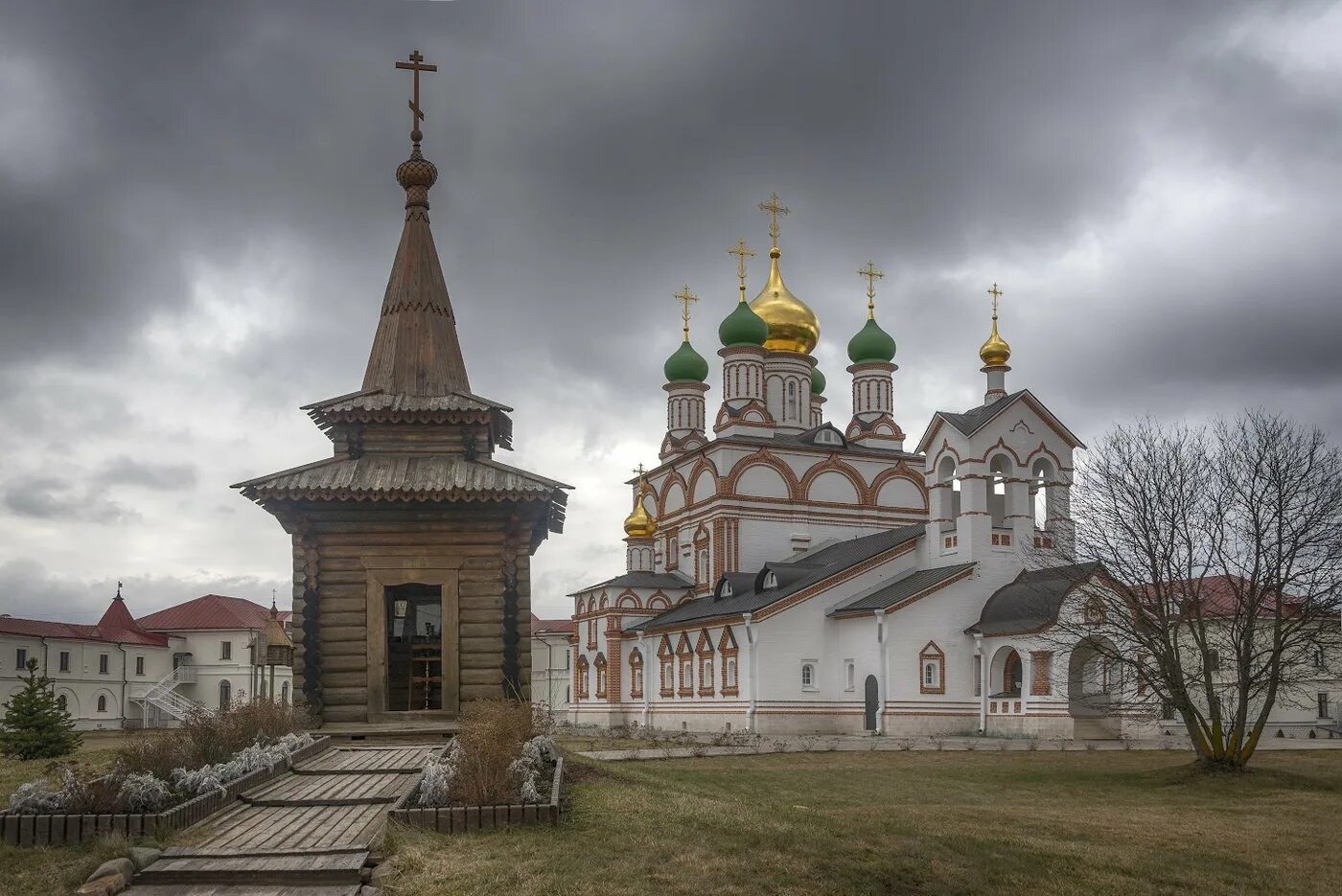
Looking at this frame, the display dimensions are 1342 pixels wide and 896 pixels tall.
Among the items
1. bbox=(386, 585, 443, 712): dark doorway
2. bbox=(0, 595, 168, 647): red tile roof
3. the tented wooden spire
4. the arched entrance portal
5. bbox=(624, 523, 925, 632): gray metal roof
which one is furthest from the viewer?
bbox=(0, 595, 168, 647): red tile roof

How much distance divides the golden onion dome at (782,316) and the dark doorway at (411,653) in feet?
111

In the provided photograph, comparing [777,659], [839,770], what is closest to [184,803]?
[839,770]

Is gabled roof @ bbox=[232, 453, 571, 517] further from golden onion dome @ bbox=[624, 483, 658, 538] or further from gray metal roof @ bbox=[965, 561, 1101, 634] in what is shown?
golden onion dome @ bbox=[624, 483, 658, 538]

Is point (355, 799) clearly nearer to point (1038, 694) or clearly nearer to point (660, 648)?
point (1038, 694)

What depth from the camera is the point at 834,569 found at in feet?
129

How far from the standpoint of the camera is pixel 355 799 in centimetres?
1094

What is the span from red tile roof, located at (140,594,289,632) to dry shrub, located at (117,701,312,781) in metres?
43.9

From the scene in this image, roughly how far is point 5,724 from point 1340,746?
28232mm

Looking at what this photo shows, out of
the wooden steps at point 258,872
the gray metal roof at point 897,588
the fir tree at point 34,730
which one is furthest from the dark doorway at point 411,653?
the gray metal roof at point 897,588

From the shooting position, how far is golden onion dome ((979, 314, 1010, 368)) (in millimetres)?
40062

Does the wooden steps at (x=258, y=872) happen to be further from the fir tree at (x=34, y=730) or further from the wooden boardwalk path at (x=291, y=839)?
the fir tree at (x=34, y=730)

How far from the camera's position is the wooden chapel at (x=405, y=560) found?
16.7m

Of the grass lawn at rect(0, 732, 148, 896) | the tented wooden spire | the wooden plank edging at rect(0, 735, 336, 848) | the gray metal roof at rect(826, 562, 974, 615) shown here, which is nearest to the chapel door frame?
the tented wooden spire

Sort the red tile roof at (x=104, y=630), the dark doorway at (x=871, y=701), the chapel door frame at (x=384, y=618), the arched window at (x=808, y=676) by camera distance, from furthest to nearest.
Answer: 1. the red tile roof at (x=104, y=630)
2. the arched window at (x=808, y=676)
3. the dark doorway at (x=871, y=701)
4. the chapel door frame at (x=384, y=618)
